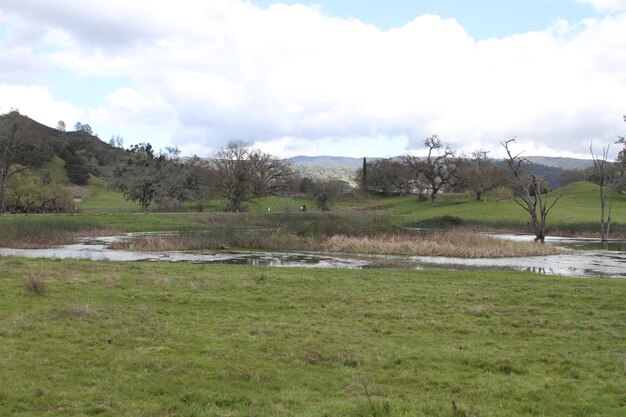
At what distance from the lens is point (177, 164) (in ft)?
311

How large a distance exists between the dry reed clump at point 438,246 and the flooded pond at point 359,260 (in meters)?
1.56

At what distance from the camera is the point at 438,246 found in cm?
3781

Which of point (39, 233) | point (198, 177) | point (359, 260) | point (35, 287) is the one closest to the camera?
point (35, 287)

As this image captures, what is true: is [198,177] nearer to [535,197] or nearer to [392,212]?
[392,212]

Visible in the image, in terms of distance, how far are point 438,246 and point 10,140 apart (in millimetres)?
58530

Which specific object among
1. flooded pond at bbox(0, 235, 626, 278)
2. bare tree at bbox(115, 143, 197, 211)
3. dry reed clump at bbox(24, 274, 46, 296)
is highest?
bare tree at bbox(115, 143, 197, 211)

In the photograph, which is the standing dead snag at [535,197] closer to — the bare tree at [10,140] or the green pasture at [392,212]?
the green pasture at [392,212]

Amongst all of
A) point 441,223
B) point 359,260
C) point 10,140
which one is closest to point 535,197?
point 441,223

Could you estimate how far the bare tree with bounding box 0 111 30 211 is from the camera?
→ 68562 mm

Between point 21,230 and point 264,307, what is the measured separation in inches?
1235

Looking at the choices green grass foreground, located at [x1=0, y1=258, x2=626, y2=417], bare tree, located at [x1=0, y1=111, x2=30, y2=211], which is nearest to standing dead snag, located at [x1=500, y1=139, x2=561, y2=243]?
green grass foreground, located at [x1=0, y1=258, x2=626, y2=417]

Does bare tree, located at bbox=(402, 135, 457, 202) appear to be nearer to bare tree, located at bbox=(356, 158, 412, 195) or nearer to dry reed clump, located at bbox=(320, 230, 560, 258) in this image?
bare tree, located at bbox=(356, 158, 412, 195)

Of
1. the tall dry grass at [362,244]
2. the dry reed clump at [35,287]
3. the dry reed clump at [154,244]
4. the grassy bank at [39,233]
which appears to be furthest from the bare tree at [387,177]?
the dry reed clump at [35,287]

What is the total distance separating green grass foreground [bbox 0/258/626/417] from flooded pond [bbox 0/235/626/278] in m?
11.6
